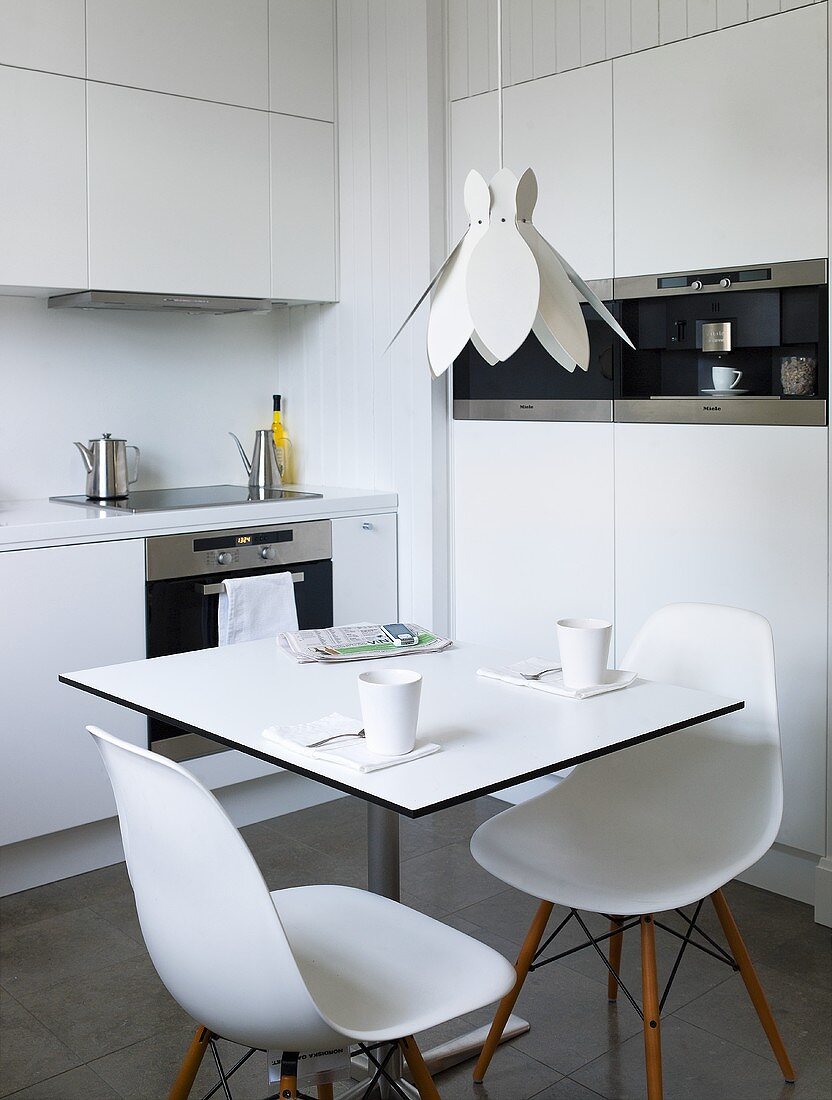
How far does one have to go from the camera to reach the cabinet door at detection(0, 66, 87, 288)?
10.0 feet

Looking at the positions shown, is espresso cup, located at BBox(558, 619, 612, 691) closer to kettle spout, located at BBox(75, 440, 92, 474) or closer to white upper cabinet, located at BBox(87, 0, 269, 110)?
kettle spout, located at BBox(75, 440, 92, 474)

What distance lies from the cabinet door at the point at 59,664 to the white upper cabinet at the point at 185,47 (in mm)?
1339

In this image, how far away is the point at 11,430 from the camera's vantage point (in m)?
3.50

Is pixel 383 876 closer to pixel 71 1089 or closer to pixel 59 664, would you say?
pixel 71 1089

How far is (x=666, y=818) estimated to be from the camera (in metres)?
2.17

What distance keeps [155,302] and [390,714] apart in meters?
2.20

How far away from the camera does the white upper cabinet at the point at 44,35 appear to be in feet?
9.93

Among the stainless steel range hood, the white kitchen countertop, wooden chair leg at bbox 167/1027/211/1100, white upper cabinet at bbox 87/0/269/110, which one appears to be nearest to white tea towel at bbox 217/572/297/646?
the white kitchen countertop

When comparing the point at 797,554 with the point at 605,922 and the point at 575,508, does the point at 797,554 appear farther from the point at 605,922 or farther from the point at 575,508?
the point at 605,922

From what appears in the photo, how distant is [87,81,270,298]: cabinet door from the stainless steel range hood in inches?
1.6

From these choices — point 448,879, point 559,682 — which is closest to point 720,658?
point 559,682

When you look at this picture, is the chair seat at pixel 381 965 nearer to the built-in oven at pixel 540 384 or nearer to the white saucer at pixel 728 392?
the white saucer at pixel 728 392

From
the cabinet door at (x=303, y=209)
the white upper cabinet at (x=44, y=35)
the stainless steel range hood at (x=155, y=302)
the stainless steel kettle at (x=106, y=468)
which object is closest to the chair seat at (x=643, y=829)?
the stainless steel kettle at (x=106, y=468)

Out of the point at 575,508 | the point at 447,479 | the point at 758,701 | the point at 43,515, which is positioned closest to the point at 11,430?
the point at 43,515
